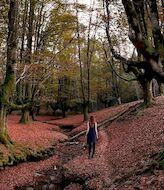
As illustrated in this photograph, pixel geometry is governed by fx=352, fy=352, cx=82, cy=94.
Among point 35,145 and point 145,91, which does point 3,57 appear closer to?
point 35,145

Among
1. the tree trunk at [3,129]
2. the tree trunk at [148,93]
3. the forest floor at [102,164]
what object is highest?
the tree trunk at [148,93]

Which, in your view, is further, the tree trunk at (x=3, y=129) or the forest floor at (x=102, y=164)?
the tree trunk at (x=3, y=129)

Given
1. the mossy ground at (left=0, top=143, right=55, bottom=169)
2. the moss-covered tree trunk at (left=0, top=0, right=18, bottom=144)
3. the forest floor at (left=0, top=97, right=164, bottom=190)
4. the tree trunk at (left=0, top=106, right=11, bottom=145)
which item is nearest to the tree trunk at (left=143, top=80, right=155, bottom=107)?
the forest floor at (left=0, top=97, right=164, bottom=190)

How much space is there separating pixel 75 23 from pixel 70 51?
6.81 meters

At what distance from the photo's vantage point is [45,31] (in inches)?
1305

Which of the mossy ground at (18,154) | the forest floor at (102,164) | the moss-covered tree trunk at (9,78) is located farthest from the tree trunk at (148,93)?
the moss-covered tree trunk at (9,78)

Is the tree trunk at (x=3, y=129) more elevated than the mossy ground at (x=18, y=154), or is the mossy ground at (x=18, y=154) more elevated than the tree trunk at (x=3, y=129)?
the tree trunk at (x=3, y=129)

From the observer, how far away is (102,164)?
16.5 meters

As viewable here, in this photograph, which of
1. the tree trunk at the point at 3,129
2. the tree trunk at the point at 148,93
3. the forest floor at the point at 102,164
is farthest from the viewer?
the tree trunk at the point at 148,93

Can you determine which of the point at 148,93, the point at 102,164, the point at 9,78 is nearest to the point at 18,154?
the point at 9,78

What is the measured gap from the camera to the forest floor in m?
12.3

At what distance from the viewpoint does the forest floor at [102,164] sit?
12258 mm

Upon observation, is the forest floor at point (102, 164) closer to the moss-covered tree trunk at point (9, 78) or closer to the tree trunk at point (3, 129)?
the tree trunk at point (3, 129)

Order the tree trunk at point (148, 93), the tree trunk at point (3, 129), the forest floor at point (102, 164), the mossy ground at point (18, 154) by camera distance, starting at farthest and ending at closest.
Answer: the tree trunk at point (148, 93) → the tree trunk at point (3, 129) → the mossy ground at point (18, 154) → the forest floor at point (102, 164)
